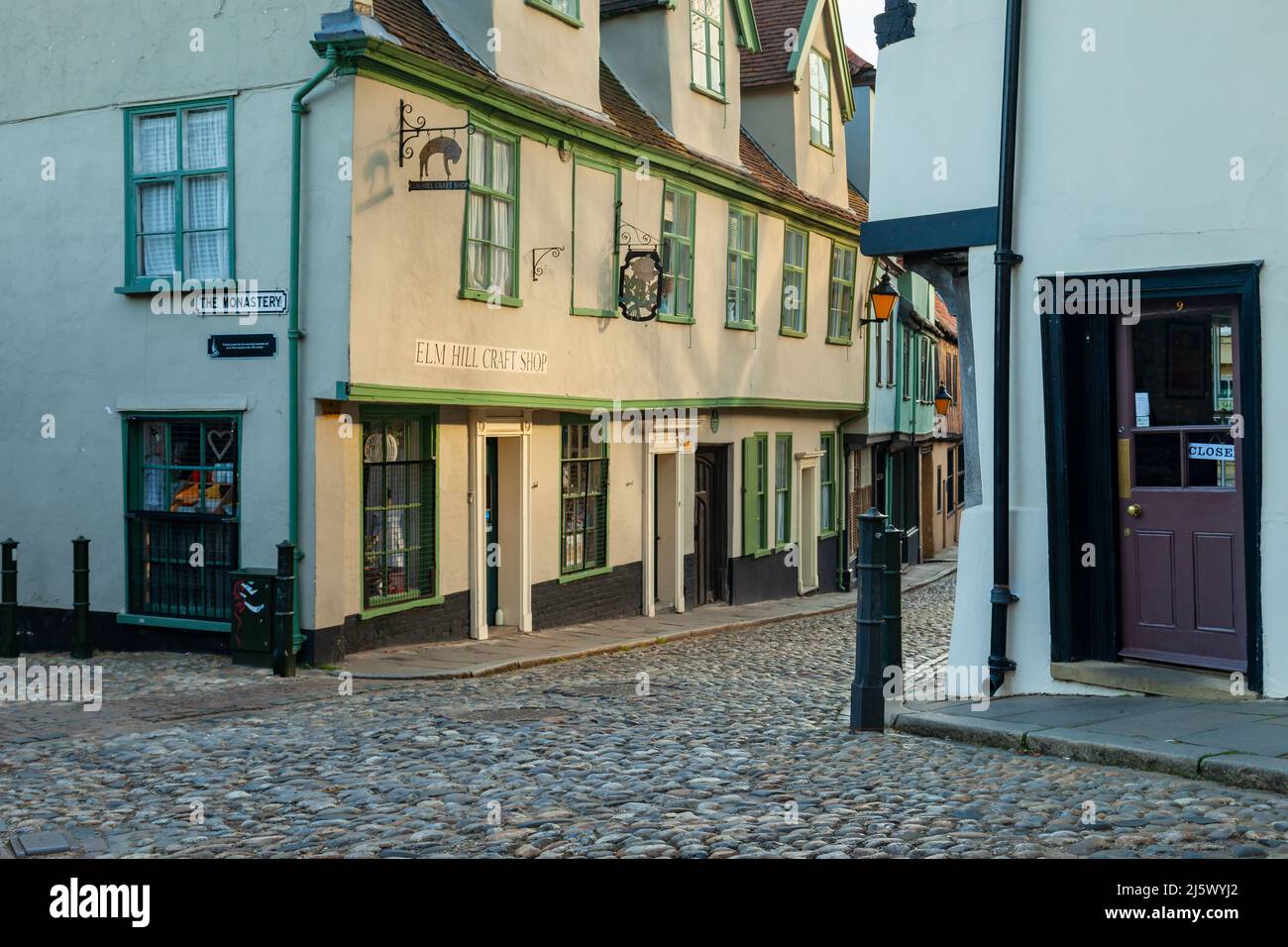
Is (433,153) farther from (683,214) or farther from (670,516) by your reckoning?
(670,516)

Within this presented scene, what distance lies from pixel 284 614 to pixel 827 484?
1603 centimetres

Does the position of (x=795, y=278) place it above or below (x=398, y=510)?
above

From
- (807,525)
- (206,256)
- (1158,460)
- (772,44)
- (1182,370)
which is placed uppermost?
(772,44)

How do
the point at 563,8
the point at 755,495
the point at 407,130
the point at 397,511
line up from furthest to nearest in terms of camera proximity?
the point at 755,495, the point at 563,8, the point at 397,511, the point at 407,130

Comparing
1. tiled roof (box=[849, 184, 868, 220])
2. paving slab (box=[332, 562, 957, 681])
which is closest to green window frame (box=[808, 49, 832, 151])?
tiled roof (box=[849, 184, 868, 220])

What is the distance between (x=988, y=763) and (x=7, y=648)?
33.0 feet

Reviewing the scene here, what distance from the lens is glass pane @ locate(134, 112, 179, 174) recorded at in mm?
13766

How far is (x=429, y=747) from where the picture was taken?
8.62 m

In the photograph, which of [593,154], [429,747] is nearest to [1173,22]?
[429,747]

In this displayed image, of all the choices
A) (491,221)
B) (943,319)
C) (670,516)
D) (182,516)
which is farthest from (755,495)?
(943,319)

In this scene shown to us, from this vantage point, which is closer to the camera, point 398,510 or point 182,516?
point 182,516

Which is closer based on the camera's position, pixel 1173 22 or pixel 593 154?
pixel 1173 22

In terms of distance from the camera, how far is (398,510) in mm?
14336

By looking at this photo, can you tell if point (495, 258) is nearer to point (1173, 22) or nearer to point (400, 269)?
point (400, 269)
